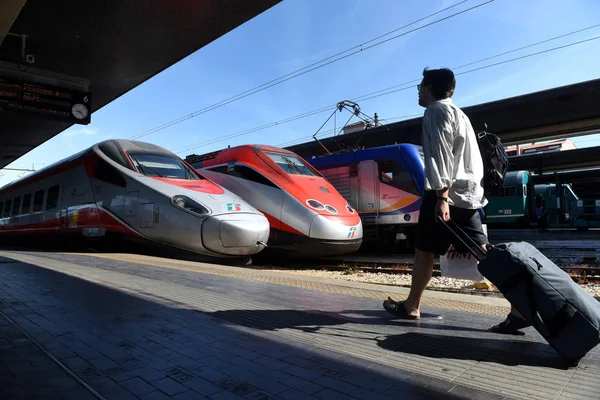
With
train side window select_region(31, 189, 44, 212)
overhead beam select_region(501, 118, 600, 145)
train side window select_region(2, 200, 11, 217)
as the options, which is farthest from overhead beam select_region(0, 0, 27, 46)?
overhead beam select_region(501, 118, 600, 145)

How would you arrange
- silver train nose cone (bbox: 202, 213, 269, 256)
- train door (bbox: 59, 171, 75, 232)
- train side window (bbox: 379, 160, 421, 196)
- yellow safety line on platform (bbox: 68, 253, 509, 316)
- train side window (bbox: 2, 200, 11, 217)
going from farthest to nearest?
train side window (bbox: 2, 200, 11, 217), train side window (bbox: 379, 160, 421, 196), train door (bbox: 59, 171, 75, 232), silver train nose cone (bbox: 202, 213, 269, 256), yellow safety line on platform (bbox: 68, 253, 509, 316)

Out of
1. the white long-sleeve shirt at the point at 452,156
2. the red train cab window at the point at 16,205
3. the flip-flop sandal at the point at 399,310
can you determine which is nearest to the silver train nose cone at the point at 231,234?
the flip-flop sandal at the point at 399,310

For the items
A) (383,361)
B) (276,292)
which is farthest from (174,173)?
(383,361)

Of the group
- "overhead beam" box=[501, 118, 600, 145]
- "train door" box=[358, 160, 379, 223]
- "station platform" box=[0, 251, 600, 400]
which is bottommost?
"station platform" box=[0, 251, 600, 400]

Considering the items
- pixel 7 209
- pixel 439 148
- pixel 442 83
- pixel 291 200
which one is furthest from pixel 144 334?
pixel 7 209

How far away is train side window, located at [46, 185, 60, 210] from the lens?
11.1 m

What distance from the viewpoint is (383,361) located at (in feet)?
7.55

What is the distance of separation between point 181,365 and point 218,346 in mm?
341

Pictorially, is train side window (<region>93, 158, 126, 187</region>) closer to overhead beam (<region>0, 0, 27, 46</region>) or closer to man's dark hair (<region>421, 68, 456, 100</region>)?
overhead beam (<region>0, 0, 27, 46</region>)

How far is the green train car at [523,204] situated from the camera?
2167 cm

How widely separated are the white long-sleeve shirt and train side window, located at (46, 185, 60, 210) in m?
11.0

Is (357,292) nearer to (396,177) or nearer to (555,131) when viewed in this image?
(396,177)

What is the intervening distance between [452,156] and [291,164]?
24.4ft

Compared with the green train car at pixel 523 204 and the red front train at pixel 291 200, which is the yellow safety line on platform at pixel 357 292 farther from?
the green train car at pixel 523 204
